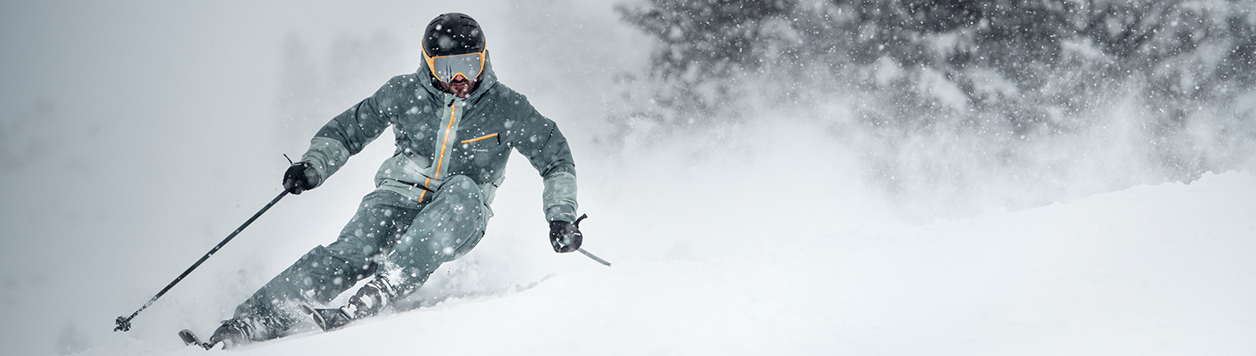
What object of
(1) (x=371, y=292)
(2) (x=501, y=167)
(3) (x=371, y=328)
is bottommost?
(3) (x=371, y=328)

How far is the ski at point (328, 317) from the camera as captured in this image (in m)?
2.93

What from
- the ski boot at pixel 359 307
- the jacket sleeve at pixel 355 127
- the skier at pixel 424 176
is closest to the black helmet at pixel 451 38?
the skier at pixel 424 176

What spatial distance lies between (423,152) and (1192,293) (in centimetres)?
367

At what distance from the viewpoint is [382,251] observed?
11.8ft

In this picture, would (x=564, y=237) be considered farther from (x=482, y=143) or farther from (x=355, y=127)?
(x=355, y=127)

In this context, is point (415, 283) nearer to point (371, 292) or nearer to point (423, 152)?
point (371, 292)

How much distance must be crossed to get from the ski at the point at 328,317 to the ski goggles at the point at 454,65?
126 cm

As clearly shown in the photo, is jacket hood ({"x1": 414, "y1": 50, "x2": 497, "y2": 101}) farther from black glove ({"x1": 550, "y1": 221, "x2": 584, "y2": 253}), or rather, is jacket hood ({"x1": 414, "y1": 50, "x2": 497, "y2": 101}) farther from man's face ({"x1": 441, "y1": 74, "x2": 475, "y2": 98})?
black glove ({"x1": 550, "y1": 221, "x2": 584, "y2": 253})

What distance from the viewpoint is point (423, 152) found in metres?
3.76

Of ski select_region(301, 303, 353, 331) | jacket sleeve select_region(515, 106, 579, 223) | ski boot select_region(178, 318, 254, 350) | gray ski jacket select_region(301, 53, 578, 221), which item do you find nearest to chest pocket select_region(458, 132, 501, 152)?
gray ski jacket select_region(301, 53, 578, 221)

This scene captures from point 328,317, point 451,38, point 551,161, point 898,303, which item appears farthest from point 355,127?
point 898,303

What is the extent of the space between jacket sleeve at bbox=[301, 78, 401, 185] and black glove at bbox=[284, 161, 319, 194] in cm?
18

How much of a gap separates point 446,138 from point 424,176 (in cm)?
28

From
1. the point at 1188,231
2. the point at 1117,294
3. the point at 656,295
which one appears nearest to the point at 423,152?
the point at 656,295
